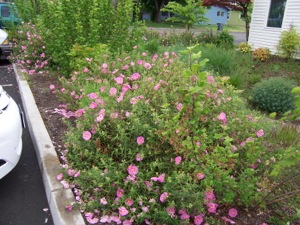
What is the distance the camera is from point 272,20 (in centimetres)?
1265

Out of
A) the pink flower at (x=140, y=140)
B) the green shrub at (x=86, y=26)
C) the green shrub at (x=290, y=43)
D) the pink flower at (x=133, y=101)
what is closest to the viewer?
the pink flower at (x=140, y=140)

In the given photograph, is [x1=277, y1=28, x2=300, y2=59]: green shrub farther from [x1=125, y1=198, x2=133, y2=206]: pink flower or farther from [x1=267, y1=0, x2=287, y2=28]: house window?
[x1=125, y1=198, x2=133, y2=206]: pink flower

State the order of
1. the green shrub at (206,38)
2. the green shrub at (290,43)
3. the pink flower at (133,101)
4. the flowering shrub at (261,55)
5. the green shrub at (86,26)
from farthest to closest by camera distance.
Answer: the green shrub at (206,38) < the flowering shrub at (261,55) < the green shrub at (290,43) < the green shrub at (86,26) < the pink flower at (133,101)

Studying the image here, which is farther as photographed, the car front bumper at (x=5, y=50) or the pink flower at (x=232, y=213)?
the car front bumper at (x=5, y=50)

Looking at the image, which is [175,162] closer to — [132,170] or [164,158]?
[164,158]

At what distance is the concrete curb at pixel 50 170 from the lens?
8.55 ft

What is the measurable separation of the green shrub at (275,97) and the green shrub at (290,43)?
187 inches

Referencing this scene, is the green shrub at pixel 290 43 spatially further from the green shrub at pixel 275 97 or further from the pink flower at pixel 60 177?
the pink flower at pixel 60 177

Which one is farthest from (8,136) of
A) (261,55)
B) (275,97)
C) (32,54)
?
(261,55)

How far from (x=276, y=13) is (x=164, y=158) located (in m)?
11.7

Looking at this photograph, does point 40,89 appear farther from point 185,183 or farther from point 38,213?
point 185,183

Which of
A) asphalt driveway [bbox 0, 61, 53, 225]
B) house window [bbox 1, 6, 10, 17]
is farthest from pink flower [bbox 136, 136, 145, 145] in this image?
house window [bbox 1, 6, 10, 17]

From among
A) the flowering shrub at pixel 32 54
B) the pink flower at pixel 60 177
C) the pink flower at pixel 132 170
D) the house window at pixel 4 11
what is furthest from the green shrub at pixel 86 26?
the house window at pixel 4 11

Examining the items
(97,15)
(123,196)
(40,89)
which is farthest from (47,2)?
(123,196)
